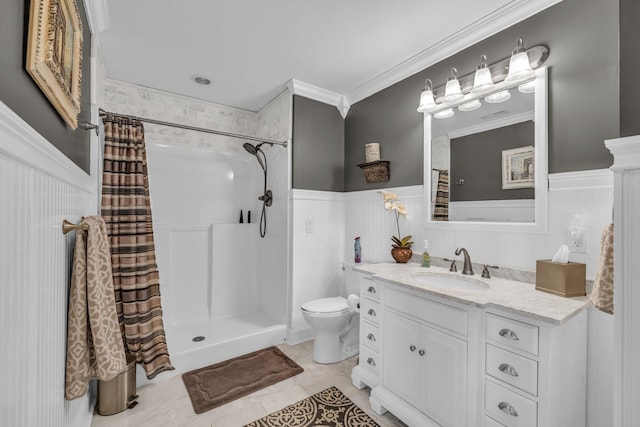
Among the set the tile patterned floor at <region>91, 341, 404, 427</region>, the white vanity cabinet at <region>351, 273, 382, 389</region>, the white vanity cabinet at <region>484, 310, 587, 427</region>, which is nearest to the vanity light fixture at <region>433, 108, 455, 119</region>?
the white vanity cabinet at <region>351, 273, 382, 389</region>

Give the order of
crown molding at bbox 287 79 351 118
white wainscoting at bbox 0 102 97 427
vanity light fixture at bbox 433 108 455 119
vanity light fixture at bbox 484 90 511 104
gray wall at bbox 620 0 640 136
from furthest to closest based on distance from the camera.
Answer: crown molding at bbox 287 79 351 118 < vanity light fixture at bbox 433 108 455 119 < vanity light fixture at bbox 484 90 511 104 < gray wall at bbox 620 0 640 136 < white wainscoting at bbox 0 102 97 427

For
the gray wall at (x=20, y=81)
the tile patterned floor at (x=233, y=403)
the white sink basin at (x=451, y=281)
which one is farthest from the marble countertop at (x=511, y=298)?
the gray wall at (x=20, y=81)

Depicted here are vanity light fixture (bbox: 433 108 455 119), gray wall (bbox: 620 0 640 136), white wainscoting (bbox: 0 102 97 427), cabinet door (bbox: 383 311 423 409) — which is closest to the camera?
white wainscoting (bbox: 0 102 97 427)

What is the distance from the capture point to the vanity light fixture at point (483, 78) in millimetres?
1756

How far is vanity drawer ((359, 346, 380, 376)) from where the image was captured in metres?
1.88

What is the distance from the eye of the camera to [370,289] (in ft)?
6.31

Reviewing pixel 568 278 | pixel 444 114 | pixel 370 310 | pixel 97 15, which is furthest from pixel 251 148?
pixel 568 278

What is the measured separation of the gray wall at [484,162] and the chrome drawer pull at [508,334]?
2.73 ft

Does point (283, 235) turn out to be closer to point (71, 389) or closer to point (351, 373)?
point (351, 373)

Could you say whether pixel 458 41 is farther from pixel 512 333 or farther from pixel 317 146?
pixel 512 333

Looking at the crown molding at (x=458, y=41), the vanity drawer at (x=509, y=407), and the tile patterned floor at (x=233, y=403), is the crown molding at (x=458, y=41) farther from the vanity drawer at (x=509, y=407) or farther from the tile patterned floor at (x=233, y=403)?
the tile patterned floor at (x=233, y=403)

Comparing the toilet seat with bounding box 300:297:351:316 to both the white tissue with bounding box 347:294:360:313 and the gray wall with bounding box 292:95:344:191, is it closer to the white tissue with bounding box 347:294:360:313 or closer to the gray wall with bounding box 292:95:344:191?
the white tissue with bounding box 347:294:360:313

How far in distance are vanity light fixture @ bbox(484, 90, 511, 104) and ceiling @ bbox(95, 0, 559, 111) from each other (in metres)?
0.40

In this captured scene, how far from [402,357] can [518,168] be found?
1.29 m
